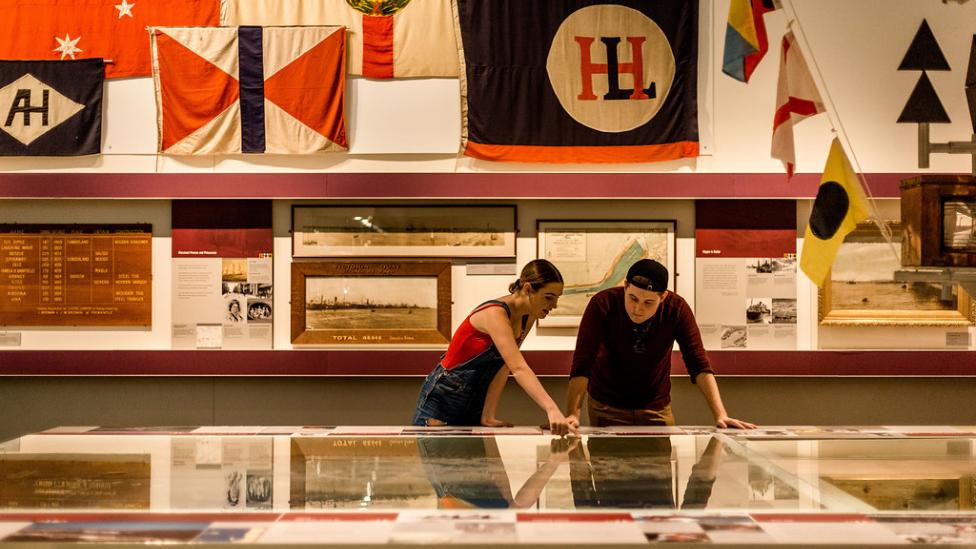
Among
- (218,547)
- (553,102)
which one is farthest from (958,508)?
(553,102)

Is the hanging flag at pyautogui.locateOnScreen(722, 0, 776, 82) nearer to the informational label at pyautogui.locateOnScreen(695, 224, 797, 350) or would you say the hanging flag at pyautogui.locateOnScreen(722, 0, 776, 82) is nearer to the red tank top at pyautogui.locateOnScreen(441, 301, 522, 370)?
the informational label at pyautogui.locateOnScreen(695, 224, 797, 350)

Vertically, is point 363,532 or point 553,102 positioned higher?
point 553,102

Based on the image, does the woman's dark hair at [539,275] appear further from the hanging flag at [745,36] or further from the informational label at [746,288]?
the informational label at [746,288]

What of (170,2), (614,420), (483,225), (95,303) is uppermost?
(170,2)

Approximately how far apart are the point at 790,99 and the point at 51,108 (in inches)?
167

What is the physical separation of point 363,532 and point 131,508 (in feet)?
1.86

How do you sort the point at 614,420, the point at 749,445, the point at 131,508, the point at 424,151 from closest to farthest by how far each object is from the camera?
the point at 131,508
the point at 749,445
the point at 614,420
the point at 424,151

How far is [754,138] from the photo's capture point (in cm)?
538

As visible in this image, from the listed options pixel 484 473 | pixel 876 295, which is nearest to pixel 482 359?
pixel 484 473

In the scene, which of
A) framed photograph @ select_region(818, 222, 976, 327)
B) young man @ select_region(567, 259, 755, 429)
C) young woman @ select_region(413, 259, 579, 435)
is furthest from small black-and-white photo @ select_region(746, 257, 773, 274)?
young woman @ select_region(413, 259, 579, 435)

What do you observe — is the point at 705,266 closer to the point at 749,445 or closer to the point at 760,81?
the point at 760,81

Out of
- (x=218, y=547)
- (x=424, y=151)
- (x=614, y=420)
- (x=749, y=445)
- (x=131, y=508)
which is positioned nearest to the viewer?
(x=218, y=547)

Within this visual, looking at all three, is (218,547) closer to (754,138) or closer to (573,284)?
(573,284)

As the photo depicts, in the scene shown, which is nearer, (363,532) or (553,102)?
(363,532)
